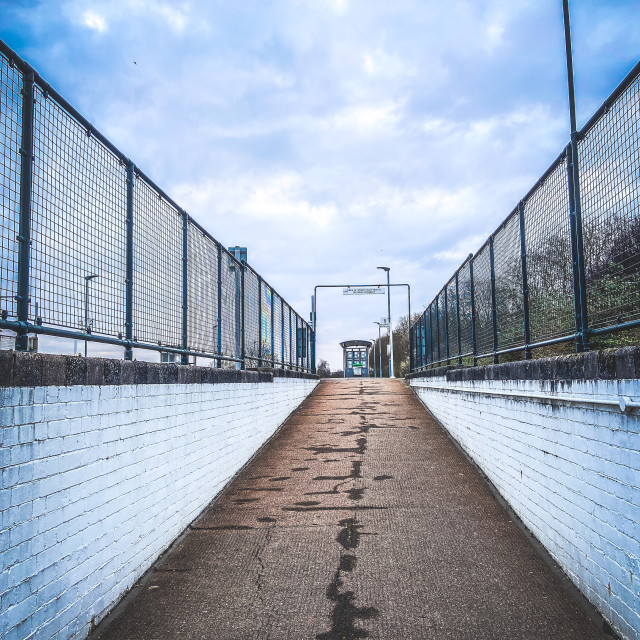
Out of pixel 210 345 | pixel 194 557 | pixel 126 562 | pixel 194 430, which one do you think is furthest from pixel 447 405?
pixel 126 562

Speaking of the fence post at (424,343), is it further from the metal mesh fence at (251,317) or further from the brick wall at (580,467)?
the brick wall at (580,467)

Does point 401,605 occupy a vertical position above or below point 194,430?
below

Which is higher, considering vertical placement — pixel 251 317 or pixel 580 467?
pixel 251 317

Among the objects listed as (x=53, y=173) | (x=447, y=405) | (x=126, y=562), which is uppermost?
(x=53, y=173)

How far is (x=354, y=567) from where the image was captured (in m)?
4.84

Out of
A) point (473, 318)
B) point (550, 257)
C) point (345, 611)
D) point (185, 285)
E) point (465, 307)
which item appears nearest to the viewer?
point (345, 611)

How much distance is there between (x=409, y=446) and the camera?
9203 mm

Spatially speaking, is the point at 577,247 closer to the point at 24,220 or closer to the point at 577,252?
the point at 577,252

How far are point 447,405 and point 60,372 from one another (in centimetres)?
824

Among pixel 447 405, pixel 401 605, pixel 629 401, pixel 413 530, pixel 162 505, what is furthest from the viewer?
pixel 447 405

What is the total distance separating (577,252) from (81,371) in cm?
367

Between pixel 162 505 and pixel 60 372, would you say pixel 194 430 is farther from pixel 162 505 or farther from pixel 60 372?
pixel 60 372

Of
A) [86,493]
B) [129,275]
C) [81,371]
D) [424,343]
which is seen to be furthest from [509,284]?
[424,343]

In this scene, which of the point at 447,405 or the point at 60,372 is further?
the point at 447,405
